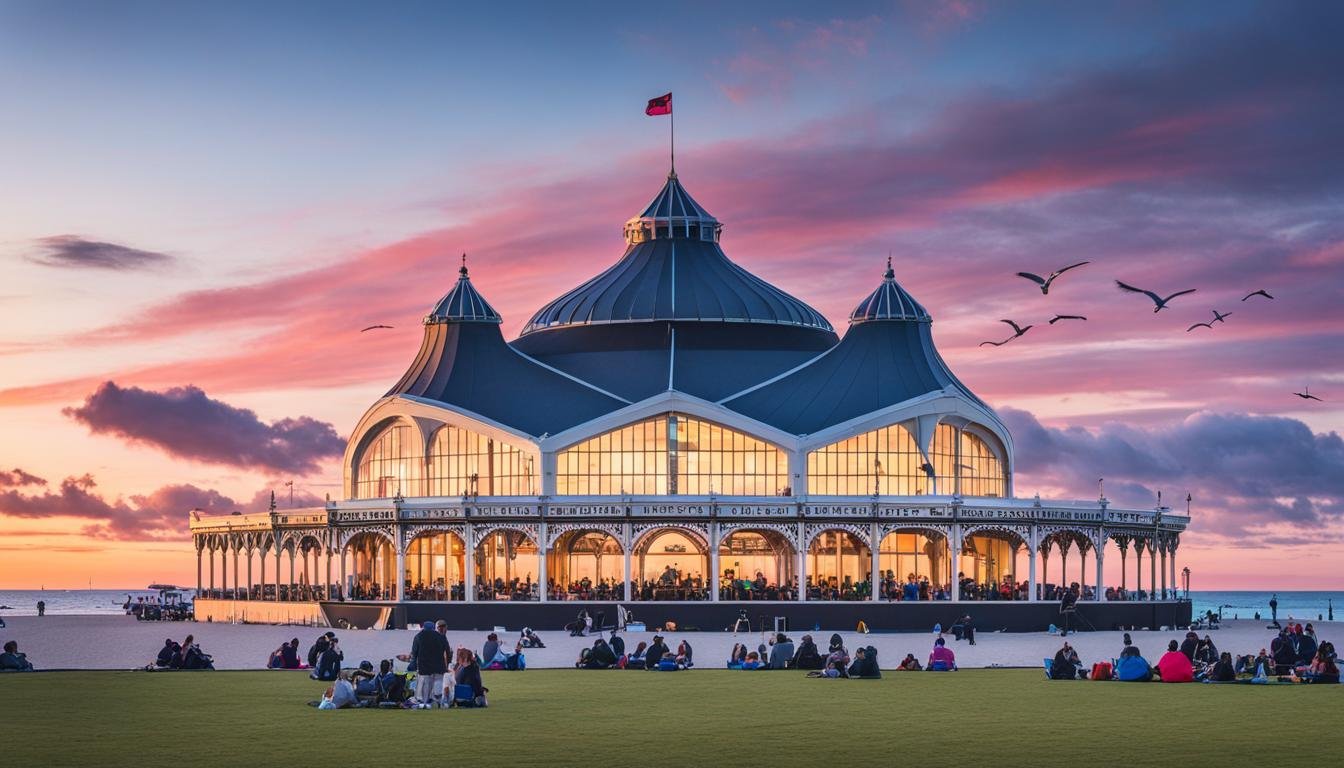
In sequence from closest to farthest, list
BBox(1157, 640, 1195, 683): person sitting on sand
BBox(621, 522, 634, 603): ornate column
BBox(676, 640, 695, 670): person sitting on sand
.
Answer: BBox(1157, 640, 1195, 683): person sitting on sand
BBox(676, 640, 695, 670): person sitting on sand
BBox(621, 522, 634, 603): ornate column

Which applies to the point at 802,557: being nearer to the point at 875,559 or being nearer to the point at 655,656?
the point at 875,559

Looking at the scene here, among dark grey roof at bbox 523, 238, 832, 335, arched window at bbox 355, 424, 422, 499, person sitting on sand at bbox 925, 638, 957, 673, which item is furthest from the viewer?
dark grey roof at bbox 523, 238, 832, 335

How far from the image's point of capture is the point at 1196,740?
33.1 metres

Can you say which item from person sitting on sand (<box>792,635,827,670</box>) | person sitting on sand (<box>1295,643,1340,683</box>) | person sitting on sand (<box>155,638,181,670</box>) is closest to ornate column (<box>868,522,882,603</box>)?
person sitting on sand (<box>792,635,827,670</box>)

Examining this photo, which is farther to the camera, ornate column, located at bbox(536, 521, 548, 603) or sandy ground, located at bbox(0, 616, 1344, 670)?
ornate column, located at bbox(536, 521, 548, 603)

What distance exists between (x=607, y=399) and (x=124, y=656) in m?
38.9

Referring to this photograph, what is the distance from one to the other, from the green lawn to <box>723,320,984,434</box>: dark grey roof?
52.0 meters

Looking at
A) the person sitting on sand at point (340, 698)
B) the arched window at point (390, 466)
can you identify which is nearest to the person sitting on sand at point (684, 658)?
the person sitting on sand at point (340, 698)

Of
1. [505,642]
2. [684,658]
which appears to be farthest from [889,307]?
[684,658]

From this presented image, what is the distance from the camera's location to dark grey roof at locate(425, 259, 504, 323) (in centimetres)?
10662

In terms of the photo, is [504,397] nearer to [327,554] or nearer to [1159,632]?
[327,554]

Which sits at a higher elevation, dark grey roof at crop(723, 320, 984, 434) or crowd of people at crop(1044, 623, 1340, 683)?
dark grey roof at crop(723, 320, 984, 434)

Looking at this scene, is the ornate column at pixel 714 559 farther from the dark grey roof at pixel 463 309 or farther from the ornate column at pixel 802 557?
the dark grey roof at pixel 463 309

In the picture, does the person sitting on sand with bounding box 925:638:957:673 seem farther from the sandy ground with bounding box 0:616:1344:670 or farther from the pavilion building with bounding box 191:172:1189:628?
the pavilion building with bounding box 191:172:1189:628
